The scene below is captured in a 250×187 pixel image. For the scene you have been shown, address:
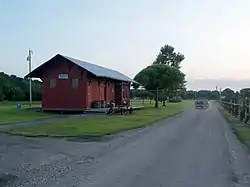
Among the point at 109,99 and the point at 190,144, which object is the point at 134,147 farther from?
the point at 109,99

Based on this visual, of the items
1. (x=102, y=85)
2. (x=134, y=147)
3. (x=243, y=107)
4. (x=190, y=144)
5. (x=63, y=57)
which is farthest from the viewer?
(x=102, y=85)

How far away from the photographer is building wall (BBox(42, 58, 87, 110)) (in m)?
36.8

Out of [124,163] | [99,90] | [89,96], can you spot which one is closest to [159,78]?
[99,90]

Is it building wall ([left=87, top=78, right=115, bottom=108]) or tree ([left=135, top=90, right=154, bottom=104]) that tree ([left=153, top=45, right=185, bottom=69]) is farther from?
building wall ([left=87, top=78, right=115, bottom=108])

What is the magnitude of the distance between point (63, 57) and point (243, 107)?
16.9 metres

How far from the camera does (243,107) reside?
27.5 metres

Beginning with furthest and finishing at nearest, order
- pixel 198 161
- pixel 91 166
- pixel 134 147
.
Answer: pixel 134 147, pixel 198 161, pixel 91 166

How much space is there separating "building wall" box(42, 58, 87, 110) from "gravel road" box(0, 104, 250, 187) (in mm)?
20629

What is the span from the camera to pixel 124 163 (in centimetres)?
1046

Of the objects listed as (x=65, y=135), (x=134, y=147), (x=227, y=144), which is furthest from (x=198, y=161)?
(x=65, y=135)

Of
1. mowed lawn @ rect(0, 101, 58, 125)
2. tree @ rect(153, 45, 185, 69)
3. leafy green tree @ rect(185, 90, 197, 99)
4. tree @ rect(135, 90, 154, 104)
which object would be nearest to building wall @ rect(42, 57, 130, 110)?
mowed lawn @ rect(0, 101, 58, 125)

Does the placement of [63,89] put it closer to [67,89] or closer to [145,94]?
[67,89]

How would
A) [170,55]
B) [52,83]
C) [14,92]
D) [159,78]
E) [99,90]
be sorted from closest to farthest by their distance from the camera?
[52,83] < [99,90] < [159,78] < [14,92] < [170,55]

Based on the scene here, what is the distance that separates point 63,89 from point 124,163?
91.2ft
